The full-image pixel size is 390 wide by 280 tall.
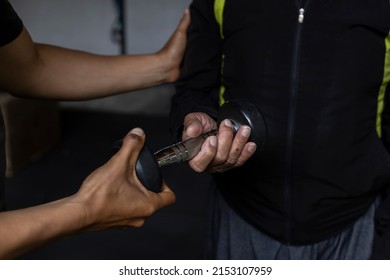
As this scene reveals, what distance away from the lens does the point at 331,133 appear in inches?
40.4

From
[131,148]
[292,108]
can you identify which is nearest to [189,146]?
[131,148]

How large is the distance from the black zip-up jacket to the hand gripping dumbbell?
0.11 m

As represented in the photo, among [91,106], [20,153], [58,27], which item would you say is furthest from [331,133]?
[58,27]

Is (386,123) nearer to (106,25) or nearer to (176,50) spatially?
(176,50)

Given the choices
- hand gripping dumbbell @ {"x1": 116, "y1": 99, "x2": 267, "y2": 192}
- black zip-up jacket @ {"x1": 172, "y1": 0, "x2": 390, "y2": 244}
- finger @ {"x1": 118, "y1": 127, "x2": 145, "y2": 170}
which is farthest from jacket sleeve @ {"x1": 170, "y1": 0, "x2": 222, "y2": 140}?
finger @ {"x1": 118, "y1": 127, "x2": 145, "y2": 170}

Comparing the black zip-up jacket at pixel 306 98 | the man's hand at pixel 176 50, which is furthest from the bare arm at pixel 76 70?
the black zip-up jacket at pixel 306 98

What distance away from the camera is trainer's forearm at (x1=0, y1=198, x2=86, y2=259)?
724mm

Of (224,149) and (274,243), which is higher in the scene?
(224,149)

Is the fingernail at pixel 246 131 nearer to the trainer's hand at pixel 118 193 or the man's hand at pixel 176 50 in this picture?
the trainer's hand at pixel 118 193

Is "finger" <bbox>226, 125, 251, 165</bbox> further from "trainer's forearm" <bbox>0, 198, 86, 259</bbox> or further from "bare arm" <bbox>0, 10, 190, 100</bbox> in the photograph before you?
"bare arm" <bbox>0, 10, 190, 100</bbox>

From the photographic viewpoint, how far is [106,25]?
13.2 ft

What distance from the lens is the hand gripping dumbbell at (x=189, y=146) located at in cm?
82

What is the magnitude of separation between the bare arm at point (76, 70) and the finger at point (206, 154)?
40 centimetres

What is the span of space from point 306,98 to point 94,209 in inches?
18.1
